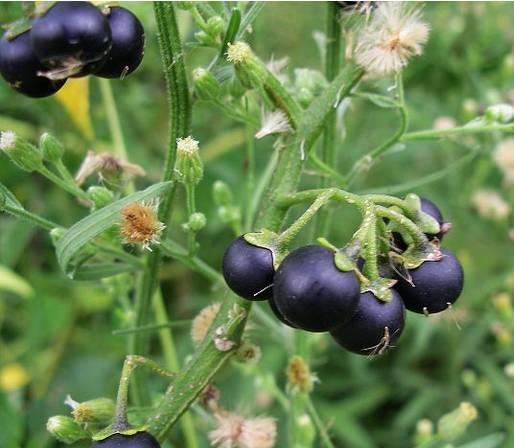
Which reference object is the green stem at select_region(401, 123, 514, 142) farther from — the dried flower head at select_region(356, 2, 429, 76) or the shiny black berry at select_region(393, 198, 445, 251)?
the shiny black berry at select_region(393, 198, 445, 251)

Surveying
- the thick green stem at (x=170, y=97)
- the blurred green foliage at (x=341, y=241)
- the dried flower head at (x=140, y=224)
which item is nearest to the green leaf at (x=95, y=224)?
the dried flower head at (x=140, y=224)

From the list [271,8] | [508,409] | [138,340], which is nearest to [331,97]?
[138,340]

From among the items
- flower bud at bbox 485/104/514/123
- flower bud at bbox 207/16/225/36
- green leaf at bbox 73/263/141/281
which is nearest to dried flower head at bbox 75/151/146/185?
green leaf at bbox 73/263/141/281

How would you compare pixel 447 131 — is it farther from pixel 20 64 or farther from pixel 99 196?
pixel 20 64

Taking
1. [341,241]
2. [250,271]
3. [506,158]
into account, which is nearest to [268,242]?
[250,271]

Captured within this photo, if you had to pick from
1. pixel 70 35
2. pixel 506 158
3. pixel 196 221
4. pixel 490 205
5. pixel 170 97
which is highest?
pixel 70 35

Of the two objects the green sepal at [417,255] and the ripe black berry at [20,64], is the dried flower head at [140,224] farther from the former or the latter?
the green sepal at [417,255]

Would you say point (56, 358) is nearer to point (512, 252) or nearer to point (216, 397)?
point (216, 397)
